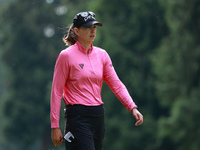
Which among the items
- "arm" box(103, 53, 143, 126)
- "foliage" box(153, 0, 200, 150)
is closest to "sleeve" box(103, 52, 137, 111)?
"arm" box(103, 53, 143, 126)

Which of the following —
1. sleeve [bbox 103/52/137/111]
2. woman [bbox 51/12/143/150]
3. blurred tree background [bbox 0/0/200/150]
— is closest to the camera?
woman [bbox 51/12/143/150]

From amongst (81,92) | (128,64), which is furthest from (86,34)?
(128,64)

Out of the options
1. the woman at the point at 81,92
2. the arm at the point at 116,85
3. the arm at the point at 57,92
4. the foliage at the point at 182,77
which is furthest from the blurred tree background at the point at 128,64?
the arm at the point at 57,92

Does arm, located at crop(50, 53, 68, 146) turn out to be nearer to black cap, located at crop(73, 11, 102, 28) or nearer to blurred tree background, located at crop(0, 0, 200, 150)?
black cap, located at crop(73, 11, 102, 28)

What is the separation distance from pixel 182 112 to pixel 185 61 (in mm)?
2445

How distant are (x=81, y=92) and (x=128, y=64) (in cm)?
2179

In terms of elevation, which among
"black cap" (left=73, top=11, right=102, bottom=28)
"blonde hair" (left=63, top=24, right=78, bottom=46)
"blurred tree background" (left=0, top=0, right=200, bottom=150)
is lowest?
"blurred tree background" (left=0, top=0, right=200, bottom=150)

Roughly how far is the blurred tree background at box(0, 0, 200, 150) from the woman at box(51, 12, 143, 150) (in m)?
15.8

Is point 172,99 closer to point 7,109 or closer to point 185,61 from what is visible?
point 185,61

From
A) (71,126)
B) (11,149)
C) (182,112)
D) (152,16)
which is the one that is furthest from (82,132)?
(11,149)

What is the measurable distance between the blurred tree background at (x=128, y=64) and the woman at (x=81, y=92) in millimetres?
15765

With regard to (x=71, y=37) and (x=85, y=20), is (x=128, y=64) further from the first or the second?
(x=85, y=20)

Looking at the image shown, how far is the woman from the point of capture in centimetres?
470

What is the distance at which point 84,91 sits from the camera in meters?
4.77
